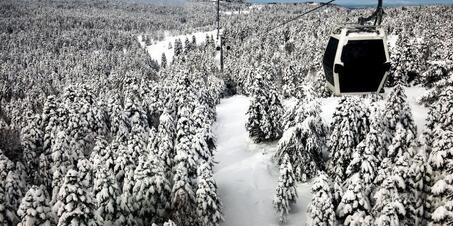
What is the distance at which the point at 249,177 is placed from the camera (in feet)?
146

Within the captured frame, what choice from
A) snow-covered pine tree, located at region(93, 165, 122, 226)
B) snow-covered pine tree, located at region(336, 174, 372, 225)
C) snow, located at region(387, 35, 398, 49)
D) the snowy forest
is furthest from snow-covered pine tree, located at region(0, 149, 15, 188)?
snow, located at region(387, 35, 398, 49)

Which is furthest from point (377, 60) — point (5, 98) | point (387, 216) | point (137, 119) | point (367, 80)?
point (5, 98)

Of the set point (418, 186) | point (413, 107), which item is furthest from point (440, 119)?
point (413, 107)

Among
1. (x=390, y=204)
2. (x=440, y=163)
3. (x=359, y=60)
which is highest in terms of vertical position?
(x=359, y=60)

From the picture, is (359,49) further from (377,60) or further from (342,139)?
(342,139)

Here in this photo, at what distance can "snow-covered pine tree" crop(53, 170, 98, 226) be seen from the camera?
2239 cm

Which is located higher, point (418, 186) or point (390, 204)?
point (390, 204)

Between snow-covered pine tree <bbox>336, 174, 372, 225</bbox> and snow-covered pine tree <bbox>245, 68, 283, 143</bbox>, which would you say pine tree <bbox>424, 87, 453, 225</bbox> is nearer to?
snow-covered pine tree <bbox>336, 174, 372, 225</bbox>

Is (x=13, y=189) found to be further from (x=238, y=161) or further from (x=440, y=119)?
(x=440, y=119)

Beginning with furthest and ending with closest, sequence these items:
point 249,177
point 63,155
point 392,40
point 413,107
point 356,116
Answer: point 392,40
point 413,107
point 249,177
point 356,116
point 63,155

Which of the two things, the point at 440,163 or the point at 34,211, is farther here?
the point at 440,163

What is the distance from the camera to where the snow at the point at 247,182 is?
3881 centimetres

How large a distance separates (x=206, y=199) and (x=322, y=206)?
8.62 meters

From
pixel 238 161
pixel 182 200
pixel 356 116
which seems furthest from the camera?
pixel 238 161
